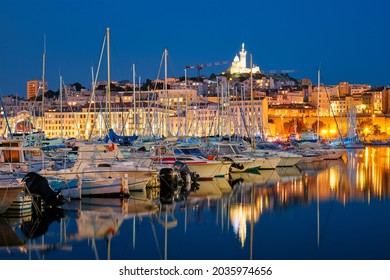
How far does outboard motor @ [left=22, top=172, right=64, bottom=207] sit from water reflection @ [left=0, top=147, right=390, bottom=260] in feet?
1.05

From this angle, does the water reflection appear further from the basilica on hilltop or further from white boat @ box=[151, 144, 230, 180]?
the basilica on hilltop

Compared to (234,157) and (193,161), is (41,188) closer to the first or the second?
(193,161)

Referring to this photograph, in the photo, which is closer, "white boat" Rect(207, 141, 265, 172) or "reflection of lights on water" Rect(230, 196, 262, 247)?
"reflection of lights on water" Rect(230, 196, 262, 247)

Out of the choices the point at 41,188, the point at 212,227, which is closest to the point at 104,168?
the point at 41,188

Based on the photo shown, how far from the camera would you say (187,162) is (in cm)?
2714

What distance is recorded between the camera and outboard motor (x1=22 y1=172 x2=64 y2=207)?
18.0 metres

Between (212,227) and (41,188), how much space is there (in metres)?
4.82

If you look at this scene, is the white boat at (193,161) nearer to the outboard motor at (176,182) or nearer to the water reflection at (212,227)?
the outboard motor at (176,182)

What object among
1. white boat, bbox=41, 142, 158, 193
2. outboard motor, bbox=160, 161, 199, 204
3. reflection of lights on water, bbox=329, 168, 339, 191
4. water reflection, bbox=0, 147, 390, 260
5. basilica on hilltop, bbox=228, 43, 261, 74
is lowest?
water reflection, bbox=0, 147, 390, 260

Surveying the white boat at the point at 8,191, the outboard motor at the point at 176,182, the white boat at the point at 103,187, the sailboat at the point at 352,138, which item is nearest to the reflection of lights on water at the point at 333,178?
the outboard motor at the point at 176,182

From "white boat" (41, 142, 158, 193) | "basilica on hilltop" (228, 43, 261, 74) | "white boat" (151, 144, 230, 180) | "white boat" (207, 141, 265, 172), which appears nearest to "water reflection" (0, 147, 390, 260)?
"white boat" (41, 142, 158, 193)

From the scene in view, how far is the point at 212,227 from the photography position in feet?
54.4

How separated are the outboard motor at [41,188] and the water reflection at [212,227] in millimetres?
319
